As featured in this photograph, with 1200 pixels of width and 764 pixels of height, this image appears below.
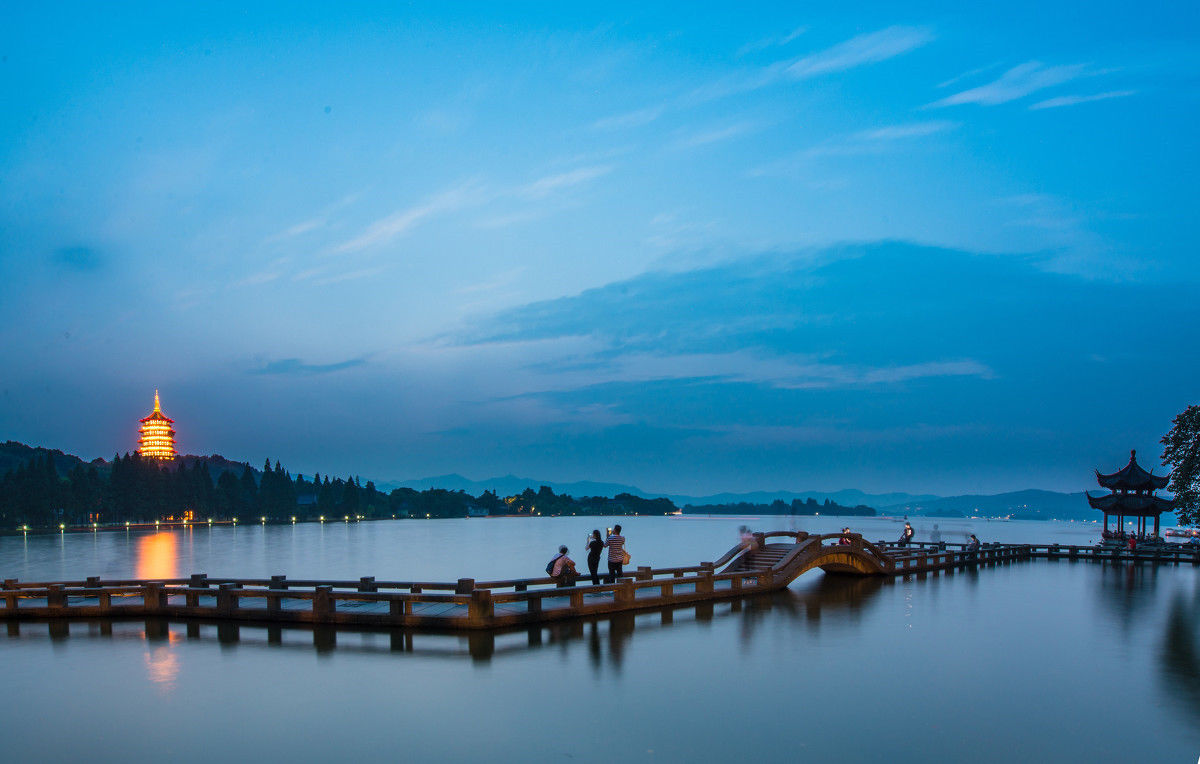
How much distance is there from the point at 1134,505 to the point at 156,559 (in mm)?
76540

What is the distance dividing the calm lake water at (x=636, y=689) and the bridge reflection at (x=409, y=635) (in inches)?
3.9

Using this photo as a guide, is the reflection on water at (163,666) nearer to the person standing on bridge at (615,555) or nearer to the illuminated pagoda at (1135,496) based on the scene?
the person standing on bridge at (615,555)

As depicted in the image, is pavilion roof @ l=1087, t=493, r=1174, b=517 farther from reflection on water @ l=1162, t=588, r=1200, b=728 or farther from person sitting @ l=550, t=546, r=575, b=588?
person sitting @ l=550, t=546, r=575, b=588

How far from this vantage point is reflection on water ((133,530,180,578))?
54.2m

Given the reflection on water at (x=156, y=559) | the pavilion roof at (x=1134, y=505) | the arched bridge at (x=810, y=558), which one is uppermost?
the arched bridge at (x=810, y=558)

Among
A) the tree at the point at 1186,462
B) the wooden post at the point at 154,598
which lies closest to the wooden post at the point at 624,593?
the wooden post at the point at 154,598

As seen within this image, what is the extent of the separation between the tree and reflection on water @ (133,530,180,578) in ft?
212

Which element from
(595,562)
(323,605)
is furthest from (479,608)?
(595,562)

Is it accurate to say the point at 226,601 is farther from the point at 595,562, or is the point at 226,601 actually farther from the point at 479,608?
the point at 595,562

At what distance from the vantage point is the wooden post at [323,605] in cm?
1883

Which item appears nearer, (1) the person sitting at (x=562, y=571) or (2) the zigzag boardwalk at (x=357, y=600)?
(2) the zigzag boardwalk at (x=357, y=600)

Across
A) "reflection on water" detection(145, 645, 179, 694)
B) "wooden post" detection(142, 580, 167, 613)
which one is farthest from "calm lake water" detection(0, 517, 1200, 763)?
"wooden post" detection(142, 580, 167, 613)

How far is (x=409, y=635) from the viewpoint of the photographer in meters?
17.6

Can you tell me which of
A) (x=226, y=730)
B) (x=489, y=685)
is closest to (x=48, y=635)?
(x=226, y=730)
